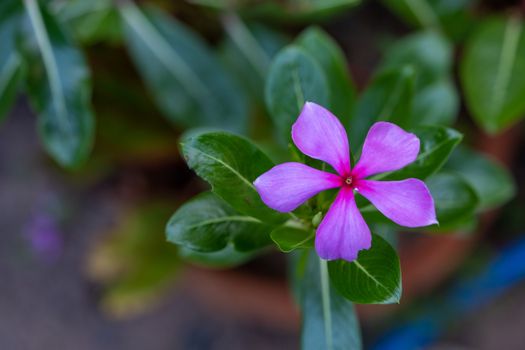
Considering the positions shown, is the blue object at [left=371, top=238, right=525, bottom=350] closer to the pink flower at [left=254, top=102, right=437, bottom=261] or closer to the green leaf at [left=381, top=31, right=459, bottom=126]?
the green leaf at [left=381, top=31, right=459, bottom=126]

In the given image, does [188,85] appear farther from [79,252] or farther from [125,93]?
[79,252]

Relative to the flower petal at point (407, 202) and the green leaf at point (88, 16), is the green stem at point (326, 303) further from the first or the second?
the green leaf at point (88, 16)

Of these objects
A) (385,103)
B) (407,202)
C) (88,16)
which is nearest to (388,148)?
(407,202)

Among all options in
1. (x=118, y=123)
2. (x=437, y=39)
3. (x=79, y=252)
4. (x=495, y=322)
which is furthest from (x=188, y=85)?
(x=495, y=322)

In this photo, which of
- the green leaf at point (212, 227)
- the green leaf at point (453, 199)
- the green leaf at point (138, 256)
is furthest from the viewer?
the green leaf at point (138, 256)

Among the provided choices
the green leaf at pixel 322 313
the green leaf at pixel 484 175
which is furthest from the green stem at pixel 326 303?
the green leaf at pixel 484 175

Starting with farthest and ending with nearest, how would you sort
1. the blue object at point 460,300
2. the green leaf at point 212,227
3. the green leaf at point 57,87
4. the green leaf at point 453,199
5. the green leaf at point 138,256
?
1. the blue object at point 460,300
2. the green leaf at point 138,256
3. the green leaf at point 57,87
4. the green leaf at point 453,199
5. the green leaf at point 212,227
